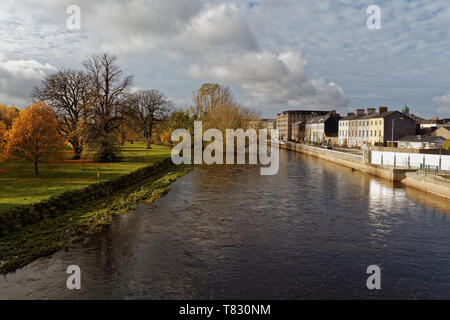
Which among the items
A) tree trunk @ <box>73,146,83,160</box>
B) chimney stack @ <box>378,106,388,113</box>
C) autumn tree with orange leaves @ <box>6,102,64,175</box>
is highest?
chimney stack @ <box>378,106,388,113</box>

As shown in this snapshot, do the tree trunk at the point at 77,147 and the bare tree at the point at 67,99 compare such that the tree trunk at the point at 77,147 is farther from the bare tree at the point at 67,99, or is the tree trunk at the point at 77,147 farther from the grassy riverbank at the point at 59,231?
the grassy riverbank at the point at 59,231

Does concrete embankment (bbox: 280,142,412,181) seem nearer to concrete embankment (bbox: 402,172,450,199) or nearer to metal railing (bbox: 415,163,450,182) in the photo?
concrete embankment (bbox: 402,172,450,199)

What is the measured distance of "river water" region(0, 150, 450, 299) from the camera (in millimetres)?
12750

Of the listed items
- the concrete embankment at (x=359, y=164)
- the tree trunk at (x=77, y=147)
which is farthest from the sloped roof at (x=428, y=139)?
the tree trunk at (x=77, y=147)

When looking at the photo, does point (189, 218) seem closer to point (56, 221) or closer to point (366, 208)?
point (56, 221)

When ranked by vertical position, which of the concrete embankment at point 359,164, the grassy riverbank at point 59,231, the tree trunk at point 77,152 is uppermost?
the tree trunk at point 77,152

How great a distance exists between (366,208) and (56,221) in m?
22.4

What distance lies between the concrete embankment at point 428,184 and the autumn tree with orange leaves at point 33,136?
36.5 meters

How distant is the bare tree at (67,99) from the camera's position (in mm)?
48812

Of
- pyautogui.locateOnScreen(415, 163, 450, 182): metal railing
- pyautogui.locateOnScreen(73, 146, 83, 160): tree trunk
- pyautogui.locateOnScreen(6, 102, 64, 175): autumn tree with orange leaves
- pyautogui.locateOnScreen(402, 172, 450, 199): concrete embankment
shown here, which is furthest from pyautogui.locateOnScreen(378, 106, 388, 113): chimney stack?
pyautogui.locateOnScreen(6, 102, 64, 175): autumn tree with orange leaves

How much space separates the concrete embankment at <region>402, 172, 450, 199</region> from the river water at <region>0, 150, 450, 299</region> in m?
2.58

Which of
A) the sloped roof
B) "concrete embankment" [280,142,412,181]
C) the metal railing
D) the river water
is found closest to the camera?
the river water

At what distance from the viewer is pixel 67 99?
5028 centimetres
